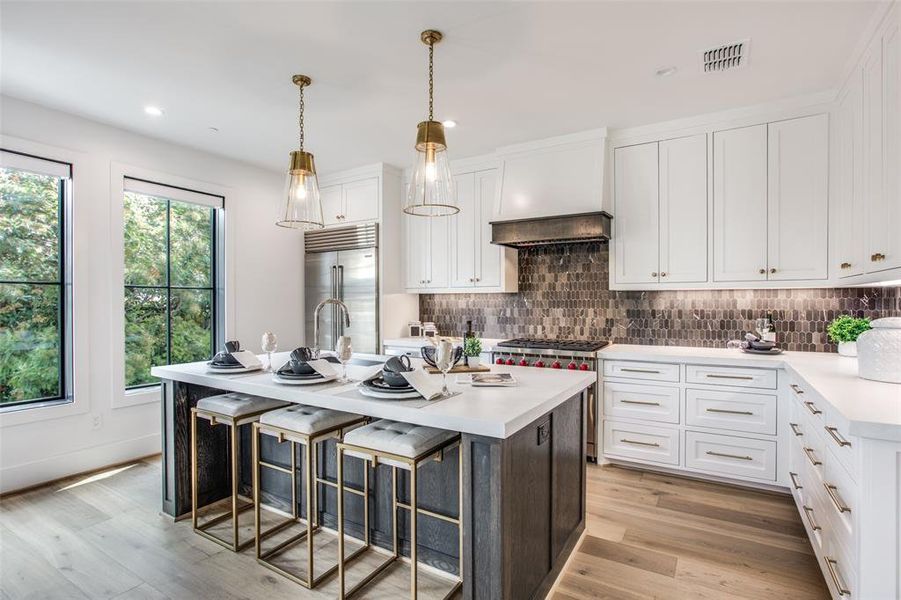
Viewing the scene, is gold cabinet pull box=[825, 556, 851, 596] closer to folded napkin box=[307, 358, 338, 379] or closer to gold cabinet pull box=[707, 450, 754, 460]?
Answer: gold cabinet pull box=[707, 450, 754, 460]

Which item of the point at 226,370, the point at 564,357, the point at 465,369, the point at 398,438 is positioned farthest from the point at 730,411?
the point at 226,370

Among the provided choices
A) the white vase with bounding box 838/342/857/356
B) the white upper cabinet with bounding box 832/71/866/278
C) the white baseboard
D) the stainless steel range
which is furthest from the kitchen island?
the white vase with bounding box 838/342/857/356

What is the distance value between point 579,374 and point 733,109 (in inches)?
94.2

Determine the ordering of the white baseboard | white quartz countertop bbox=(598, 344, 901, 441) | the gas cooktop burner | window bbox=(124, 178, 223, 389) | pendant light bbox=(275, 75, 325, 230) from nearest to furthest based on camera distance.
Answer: white quartz countertop bbox=(598, 344, 901, 441), pendant light bbox=(275, 75, 325, 230), the white baseboard, the gas cooktop burner, window bbox=(124, 178, 223, 389)

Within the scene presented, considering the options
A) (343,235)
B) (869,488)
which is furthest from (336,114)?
(869,488)

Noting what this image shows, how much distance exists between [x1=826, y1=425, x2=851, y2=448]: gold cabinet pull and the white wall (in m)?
4.46

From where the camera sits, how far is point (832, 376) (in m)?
2.32

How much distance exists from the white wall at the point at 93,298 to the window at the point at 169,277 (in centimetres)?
15

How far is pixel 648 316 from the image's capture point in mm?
3990

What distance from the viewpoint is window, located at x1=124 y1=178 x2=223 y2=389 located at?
3875 mm

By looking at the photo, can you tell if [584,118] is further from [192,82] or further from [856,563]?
[856,563]

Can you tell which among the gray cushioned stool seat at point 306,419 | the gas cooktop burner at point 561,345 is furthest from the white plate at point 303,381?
the gas cooktop burner at point 561,345

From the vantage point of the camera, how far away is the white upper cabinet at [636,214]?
368 cm

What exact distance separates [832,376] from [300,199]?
3.01 m
